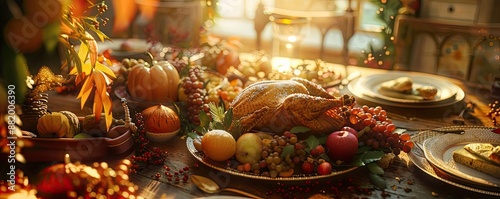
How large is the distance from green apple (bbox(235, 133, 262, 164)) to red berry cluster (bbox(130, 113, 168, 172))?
0.77 ft

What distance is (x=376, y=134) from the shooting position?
4.67 ft

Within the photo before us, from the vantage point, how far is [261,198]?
1.21 meters

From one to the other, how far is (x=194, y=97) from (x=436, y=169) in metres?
0.78

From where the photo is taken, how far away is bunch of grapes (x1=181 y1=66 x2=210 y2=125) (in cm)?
161

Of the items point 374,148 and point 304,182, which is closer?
point 304,182

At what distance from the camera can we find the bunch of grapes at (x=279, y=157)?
1282 millimetres

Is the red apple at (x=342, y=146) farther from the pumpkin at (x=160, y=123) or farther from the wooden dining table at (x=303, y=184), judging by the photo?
the pumpkin at (x=160, y=123)

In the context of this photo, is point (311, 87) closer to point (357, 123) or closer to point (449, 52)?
point (357, 123)

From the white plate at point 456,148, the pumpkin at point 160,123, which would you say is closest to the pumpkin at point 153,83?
the pumpkin at point 160,123

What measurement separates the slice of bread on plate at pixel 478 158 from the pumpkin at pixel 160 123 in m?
0.84

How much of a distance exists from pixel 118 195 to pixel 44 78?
0.41m

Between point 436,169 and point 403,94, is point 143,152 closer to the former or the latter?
point 436,169

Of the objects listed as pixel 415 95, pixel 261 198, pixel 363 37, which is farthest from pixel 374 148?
pixel 363 37

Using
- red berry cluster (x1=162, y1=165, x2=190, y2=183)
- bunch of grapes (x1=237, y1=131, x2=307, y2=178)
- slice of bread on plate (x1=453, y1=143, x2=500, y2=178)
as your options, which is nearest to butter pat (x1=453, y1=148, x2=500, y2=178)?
slice of bread on plate (x1=453, y1=143, x2=500, y2=178)
